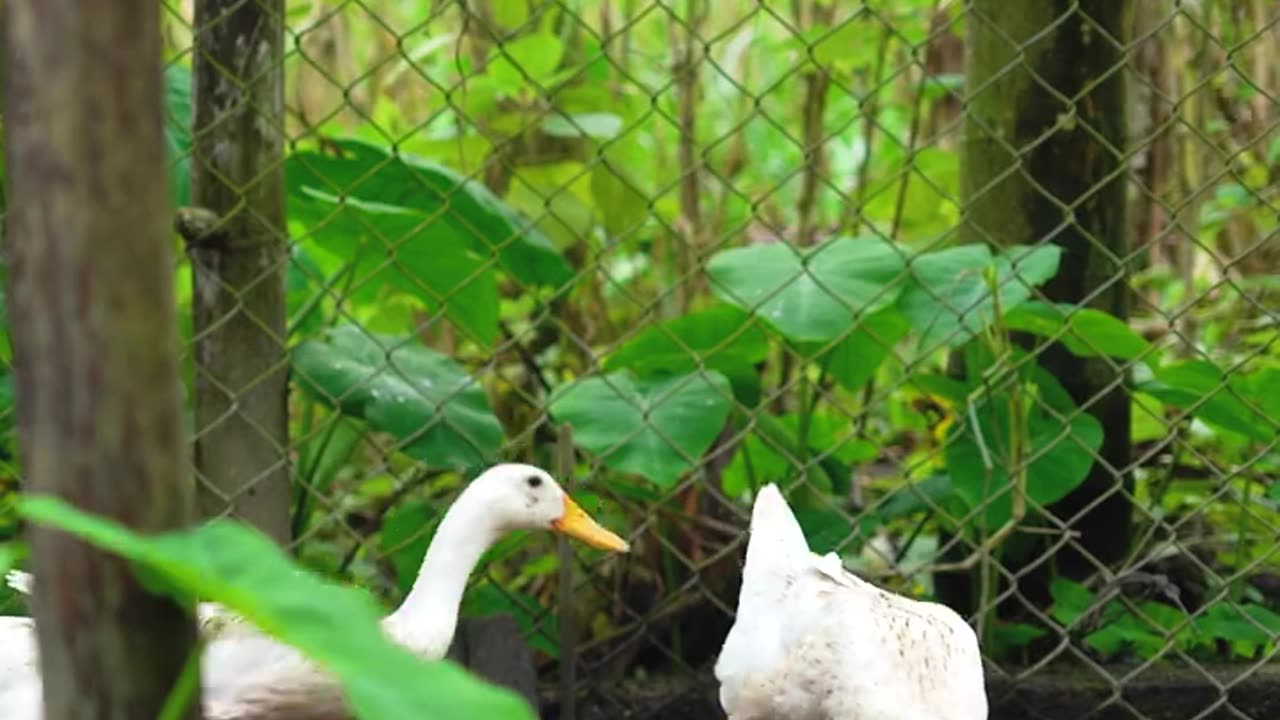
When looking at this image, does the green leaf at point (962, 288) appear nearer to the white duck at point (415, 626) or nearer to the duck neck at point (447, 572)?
the white duck at point (415, 626)

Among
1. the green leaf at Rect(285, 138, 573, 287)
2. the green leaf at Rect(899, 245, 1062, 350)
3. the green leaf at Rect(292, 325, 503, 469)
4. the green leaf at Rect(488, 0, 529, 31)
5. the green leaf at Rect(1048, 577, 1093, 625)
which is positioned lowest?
the green leaf at Rect(1048, 577, 1093, 625)

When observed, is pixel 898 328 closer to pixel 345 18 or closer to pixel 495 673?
pixel 495 673

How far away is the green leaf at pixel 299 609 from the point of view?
75 cm

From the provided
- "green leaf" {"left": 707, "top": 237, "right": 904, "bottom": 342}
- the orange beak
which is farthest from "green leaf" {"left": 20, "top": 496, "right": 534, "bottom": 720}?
"green leaf" {"left": 707, "top": 237, "right": 904, "bottom": 342}

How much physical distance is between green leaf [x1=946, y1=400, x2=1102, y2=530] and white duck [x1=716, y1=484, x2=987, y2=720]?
0.33m

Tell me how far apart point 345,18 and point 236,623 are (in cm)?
252

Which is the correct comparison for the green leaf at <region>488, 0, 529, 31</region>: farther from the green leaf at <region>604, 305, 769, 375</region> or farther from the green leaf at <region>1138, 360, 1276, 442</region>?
the green leaf at <region>1138, 360, 1276, 442</region>

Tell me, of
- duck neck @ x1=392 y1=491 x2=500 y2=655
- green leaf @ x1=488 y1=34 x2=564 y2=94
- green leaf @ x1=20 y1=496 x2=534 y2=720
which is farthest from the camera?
green leaf @ x1=488 y1=34 x2=564 y2=94

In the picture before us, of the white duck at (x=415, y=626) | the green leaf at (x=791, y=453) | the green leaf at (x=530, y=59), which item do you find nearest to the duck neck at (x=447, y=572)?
the white duck at (x=415, y=626)

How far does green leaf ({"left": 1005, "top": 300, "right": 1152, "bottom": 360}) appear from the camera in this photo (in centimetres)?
233

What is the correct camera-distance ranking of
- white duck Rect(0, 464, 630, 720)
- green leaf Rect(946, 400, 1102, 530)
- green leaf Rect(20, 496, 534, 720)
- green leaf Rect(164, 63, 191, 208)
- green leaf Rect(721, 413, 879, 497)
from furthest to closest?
green leaf Rect(721, 413, 879, 497), green leaf Rect(946, 400, 1102, 530), green leaf Rect(164, 63, 191, 208), white duck Rect(0, 464, 630, 720), green leaf Rect(20, 496, 534, 720)

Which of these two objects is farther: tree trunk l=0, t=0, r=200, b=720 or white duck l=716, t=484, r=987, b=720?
white duck l=716, t=484, r=987, b=720

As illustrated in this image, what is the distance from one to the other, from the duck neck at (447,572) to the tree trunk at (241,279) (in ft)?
0.85

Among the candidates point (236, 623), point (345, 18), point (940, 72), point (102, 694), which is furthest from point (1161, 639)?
point (940, 72)
